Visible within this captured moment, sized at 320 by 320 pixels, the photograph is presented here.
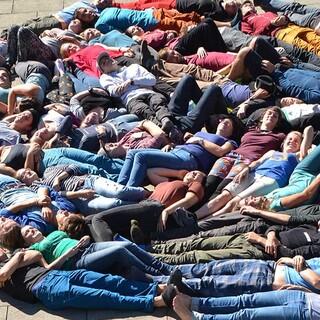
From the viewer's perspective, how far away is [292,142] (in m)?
10.2

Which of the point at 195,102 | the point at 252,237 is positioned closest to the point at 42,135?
the point at 195,102

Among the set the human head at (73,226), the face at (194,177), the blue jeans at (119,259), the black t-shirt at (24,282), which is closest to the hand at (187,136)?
the face at (194,177)

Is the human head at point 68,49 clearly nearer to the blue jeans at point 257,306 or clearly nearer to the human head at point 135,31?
the human head at point 135,31

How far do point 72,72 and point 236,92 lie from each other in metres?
2.51

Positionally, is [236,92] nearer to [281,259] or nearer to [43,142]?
[43,142]

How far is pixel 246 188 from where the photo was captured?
9.88 metres

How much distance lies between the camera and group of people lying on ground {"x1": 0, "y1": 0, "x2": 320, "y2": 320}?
28.4ft

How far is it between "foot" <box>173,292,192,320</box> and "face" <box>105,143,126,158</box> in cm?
270

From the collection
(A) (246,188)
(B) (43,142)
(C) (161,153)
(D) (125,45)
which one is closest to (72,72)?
(D) (125,45)

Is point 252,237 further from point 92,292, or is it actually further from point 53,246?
point 53,246

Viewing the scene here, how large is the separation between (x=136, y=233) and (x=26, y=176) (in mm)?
1746

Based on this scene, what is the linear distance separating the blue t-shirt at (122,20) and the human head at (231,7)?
110cm

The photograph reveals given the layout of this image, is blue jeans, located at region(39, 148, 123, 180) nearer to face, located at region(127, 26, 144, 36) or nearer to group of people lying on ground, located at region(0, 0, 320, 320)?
group of people lying on ground, located at region(0, 0, 320, 320)

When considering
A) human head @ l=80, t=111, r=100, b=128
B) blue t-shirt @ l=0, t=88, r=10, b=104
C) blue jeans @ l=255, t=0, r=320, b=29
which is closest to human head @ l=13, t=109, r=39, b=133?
human head @ l=80, t=111, r=100, b=128
